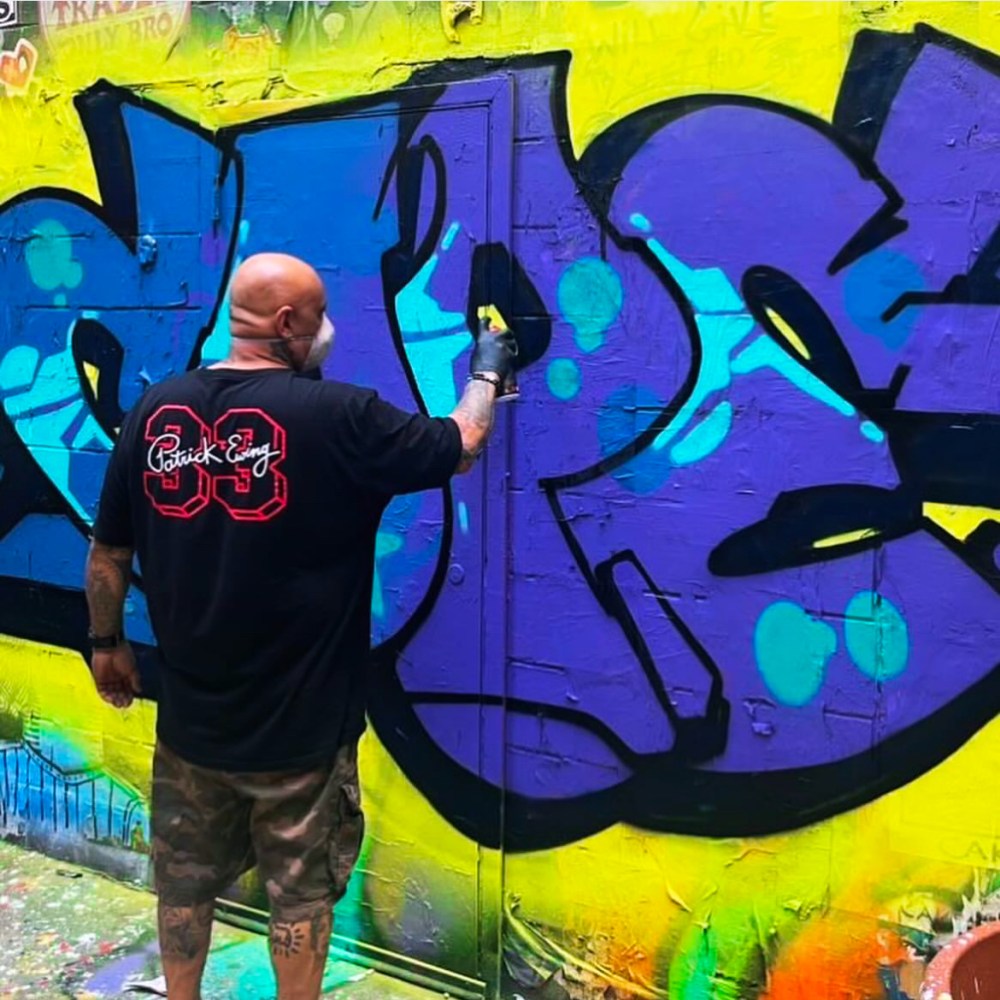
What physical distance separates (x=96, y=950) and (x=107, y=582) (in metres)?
1.41

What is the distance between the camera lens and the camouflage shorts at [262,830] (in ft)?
9.78

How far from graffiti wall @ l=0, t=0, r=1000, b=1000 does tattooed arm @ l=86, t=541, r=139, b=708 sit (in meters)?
0.74

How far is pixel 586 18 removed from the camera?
3.17 metres

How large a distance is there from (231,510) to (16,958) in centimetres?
192

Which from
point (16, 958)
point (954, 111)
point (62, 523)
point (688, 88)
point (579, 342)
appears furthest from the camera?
point (62, 523)

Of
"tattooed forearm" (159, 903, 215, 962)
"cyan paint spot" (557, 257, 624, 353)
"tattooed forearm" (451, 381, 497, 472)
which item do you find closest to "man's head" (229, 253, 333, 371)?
"tattooed forearm" (451, 381, 497, 472)

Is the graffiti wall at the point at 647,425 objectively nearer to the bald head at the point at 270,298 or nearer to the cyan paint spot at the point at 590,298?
the cyan paint spot at the point at 590,298

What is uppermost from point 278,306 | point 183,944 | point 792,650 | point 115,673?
point 278,306

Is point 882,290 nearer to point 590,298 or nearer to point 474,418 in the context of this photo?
point 590,298

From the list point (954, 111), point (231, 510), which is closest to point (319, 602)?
point (231, 510)

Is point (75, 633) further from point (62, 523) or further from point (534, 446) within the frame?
point (534, 446)

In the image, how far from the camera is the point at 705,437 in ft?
10.2

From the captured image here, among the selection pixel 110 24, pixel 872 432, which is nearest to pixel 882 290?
pixel 872 432

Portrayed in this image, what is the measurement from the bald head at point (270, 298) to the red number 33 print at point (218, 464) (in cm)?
22
